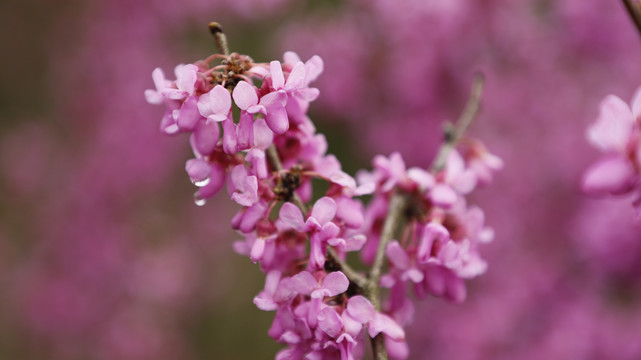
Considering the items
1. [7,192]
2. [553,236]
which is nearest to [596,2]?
[553,236]

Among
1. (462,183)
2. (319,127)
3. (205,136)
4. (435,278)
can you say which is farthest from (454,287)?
(319,127)

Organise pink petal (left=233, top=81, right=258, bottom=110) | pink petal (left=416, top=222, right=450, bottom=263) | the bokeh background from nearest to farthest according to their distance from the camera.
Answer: pink petal (left=233, top=81, right=258, bottom=110) → pink petal (left=416, top=222, right=450, bottom=263) → the bokeh background

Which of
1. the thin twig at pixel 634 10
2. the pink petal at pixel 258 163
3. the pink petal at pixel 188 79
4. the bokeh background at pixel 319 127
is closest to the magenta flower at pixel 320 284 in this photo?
the pink petal at pixel 258 163

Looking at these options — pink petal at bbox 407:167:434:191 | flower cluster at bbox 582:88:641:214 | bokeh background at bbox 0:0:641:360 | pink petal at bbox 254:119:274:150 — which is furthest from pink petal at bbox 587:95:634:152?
bokeh background at bbox 0:0:641:360

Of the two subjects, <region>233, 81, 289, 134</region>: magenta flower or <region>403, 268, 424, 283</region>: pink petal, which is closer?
<region>233, 81, 289, 134</region>: magenta flower

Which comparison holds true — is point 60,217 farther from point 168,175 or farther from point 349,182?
point 349,182

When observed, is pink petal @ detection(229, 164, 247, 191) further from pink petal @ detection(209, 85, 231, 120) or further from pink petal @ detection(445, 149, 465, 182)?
pink petal @ detection(445, 149, 465, 182)
